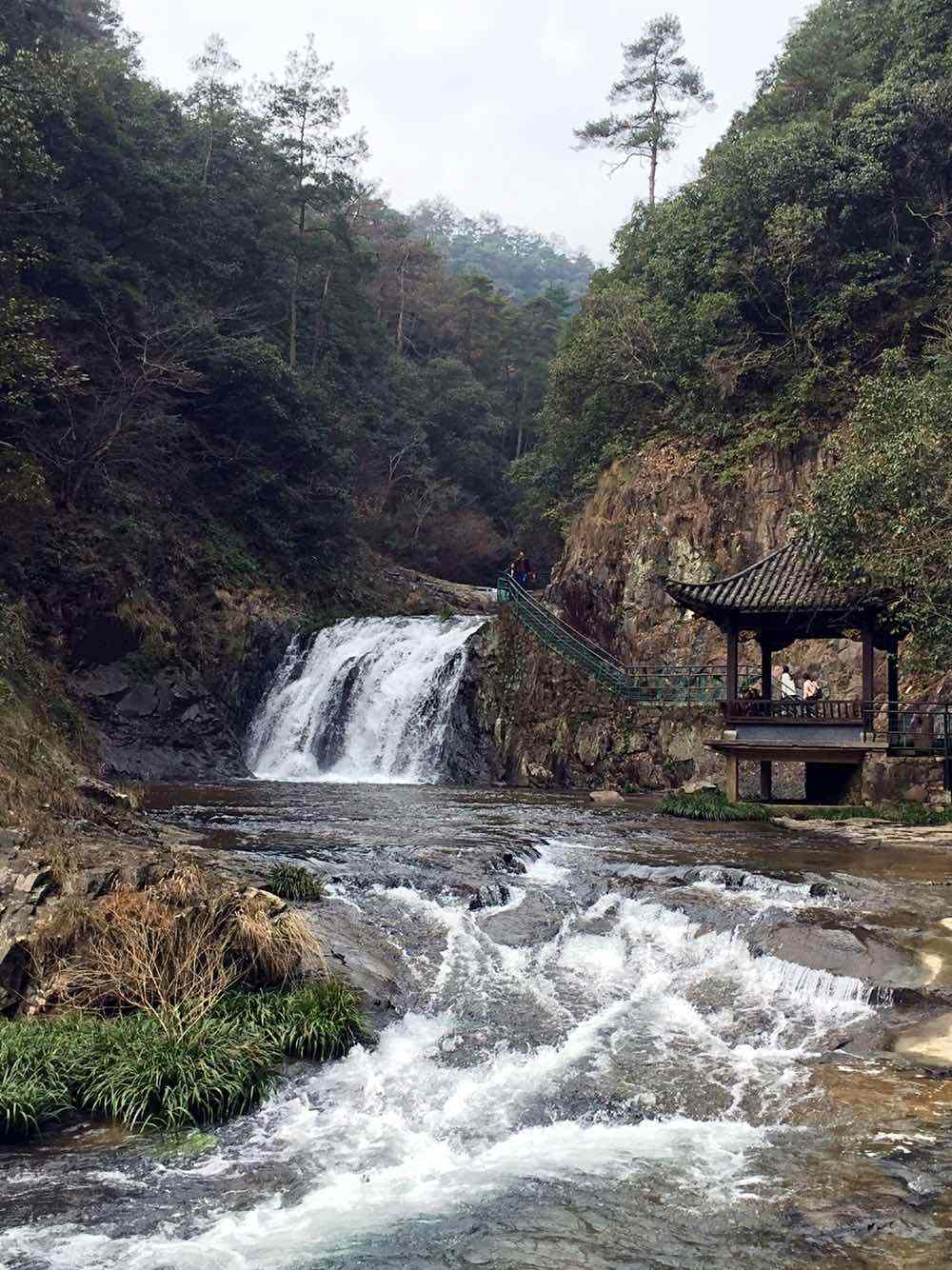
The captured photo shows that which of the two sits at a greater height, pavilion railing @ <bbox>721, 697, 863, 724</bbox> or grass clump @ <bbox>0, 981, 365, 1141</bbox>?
pavilion railing @ <bbox>721, 697, 863, 724</bbox>

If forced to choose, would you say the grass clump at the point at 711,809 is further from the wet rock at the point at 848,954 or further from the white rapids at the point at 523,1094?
the wet rock at the point at 848,954

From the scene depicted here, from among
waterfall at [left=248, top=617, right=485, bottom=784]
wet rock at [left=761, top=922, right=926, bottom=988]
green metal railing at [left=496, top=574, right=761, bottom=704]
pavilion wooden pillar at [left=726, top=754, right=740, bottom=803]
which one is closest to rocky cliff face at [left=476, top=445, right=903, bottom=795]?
green metal railing at [left=496, top=574, right=761, bottom=704]

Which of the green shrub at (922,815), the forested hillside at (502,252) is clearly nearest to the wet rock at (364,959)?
the green shrub at (922,815)

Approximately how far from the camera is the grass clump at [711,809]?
1984 centimetres

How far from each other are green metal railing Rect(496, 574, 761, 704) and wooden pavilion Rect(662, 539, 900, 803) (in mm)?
3646

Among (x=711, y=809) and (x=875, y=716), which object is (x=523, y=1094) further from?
(x=875, y=716)

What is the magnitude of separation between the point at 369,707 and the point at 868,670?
13203 mm

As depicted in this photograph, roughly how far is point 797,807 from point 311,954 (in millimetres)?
12979


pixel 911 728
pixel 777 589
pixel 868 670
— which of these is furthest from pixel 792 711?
pixel 777 589

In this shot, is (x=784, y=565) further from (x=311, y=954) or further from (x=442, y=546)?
(x=442, y=546)

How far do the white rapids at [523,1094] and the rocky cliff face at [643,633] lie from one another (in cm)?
1378

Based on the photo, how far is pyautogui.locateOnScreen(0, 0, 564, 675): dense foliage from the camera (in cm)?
2780

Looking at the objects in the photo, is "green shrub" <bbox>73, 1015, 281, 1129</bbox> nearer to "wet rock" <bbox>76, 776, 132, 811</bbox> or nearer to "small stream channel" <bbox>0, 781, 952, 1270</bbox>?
"small stream channel" <bbox>0, 781, 952, 1270</bbox>

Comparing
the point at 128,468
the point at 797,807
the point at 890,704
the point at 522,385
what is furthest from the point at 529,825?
the point at 522,385
